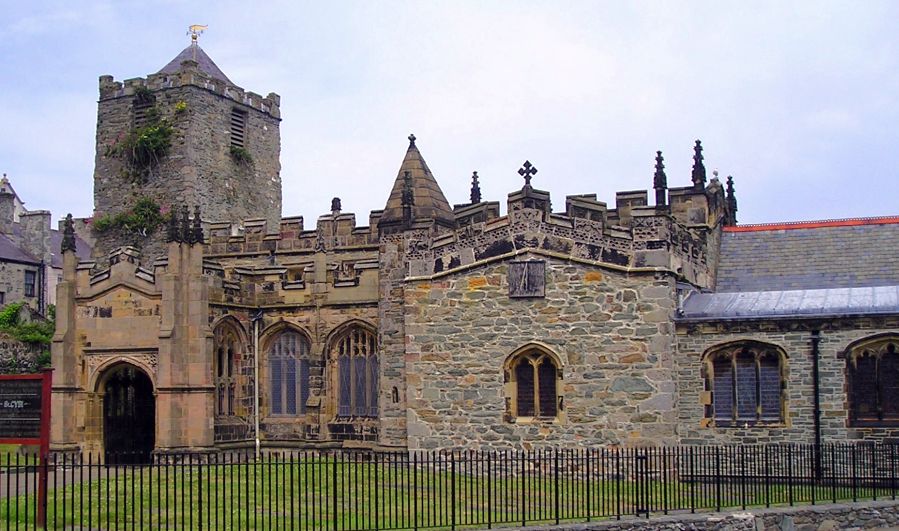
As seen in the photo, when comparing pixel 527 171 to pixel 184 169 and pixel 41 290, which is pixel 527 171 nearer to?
pixel 184 169

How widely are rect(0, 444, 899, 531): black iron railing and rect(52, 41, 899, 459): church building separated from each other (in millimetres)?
947

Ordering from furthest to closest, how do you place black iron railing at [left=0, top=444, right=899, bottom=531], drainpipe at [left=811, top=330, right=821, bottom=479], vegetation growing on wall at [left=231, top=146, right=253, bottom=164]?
vegetation growing on wall at [left=231, top=146, right=253, bottom=164] → drainpipe at [left=811, top=330, right=821, bottom=479] → black iron railing at [left=0, top=444, right=899, bottom=531]

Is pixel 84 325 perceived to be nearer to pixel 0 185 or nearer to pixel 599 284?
pixel 599 284

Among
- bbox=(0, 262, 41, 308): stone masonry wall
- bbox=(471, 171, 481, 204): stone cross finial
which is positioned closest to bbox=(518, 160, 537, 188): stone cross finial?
bbox=(471, 171, 481, 204): stone cross finial

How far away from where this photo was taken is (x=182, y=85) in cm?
4191

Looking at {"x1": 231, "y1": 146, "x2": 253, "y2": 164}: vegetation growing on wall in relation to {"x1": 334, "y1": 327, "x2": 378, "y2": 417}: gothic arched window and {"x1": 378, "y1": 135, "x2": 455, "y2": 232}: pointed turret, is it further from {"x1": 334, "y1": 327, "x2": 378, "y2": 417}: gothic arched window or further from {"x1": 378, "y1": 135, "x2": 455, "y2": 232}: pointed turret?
{"x1": 378, "y1": 135, "x2": 455, "y2": 232}: pointed turret

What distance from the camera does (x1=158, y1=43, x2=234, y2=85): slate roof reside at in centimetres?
4322

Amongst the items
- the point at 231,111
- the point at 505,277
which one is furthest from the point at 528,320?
the point at 231,111

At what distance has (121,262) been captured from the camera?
29.8m

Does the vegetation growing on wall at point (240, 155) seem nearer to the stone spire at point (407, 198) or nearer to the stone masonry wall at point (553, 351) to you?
the stone spire at point (407, 198)

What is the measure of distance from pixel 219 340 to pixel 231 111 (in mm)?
15217

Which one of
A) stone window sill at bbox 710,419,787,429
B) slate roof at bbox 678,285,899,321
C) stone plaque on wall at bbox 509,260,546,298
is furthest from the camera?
stone plaque on wall at bbox 509,260,546,298

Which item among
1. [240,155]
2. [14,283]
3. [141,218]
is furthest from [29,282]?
[240,155]

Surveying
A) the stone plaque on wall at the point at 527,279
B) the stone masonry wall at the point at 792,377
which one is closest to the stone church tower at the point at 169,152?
the stone plaque on wall at the point at 527,279
